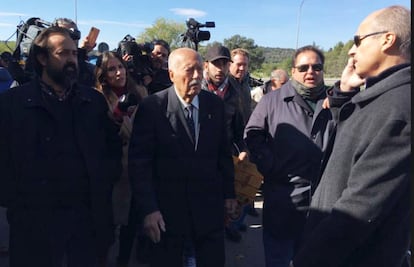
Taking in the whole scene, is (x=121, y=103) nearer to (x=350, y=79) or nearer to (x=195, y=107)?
(x=195, y=107)

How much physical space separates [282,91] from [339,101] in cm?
99

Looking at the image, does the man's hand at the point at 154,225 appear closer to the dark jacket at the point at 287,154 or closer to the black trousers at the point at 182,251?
the black trousers at the point at 182,251

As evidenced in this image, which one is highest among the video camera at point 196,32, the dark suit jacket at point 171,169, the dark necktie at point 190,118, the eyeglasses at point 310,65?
the video camera at point 196,32

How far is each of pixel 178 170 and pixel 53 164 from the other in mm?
716

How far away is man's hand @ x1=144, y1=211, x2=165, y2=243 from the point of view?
2.34 meters

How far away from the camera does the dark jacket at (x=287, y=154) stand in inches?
103

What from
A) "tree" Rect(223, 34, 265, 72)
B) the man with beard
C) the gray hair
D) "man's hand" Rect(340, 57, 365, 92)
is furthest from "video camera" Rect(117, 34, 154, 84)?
"tree" Rect(223, 34, 265, 72)

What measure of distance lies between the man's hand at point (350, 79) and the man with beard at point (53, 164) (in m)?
1.46

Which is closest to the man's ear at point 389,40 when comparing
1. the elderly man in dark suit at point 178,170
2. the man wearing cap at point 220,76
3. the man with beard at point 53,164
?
the elderly man in dark suit at point 178,170

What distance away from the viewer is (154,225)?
234 centimetres

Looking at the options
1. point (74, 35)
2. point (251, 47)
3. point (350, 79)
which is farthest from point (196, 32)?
point (251, 47)

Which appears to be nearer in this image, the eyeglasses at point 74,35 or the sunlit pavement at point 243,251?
the eyeglasses at point 74,35

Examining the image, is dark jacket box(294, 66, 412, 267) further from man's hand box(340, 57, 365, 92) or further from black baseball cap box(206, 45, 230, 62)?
black baseball cap box(206, 45, 230, 62)

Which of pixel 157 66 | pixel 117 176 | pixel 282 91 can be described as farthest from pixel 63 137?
pixel 157 66
